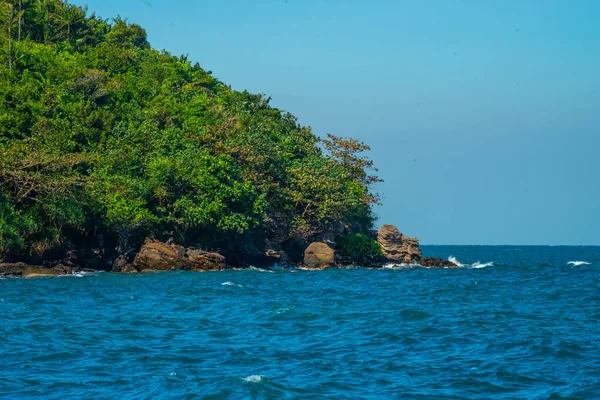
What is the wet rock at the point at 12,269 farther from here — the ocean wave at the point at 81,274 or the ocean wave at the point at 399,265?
the ocean wave at the point at 399,265

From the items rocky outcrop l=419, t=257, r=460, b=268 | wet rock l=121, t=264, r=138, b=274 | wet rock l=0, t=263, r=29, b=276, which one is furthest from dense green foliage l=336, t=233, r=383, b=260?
wet rock l=0, t=263, r=29, b=276

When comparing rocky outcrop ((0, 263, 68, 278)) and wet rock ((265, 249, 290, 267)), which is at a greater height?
wet rock ((265, 249, 290, 267))

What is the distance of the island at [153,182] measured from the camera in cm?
5062

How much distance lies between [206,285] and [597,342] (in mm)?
23615

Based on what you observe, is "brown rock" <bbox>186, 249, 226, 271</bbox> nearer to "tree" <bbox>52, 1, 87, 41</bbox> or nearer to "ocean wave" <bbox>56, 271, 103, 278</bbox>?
"ocean wave" <bbox>56, 271, 103, 278</bbox>

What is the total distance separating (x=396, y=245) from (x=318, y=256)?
10958 millimetres

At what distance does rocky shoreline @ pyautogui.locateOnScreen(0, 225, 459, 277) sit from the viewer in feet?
168

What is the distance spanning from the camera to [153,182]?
55.8 meters

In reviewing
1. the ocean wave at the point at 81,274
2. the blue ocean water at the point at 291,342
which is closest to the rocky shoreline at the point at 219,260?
the ocean wave at the point at 81,274

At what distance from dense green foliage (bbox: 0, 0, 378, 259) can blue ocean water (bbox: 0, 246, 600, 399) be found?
802cm

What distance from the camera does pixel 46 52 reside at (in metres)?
73.3

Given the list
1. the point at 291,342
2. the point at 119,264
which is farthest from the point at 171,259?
the point at 291,342

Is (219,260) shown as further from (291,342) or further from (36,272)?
(291,342)

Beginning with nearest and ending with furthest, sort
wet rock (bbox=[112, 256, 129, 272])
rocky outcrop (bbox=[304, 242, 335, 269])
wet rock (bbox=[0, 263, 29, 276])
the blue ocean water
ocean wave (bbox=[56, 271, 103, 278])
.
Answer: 1. the blue ocean water
2. wet rock (bbox=[0, 263, 29, 276])
3. ocean wave (bbox=[56, 271, 103, 278])
4. wet rock (bbox=[112, 256, 129, 272])
5. rocky outcrop (bbox=[304, 242, 335, 269])
